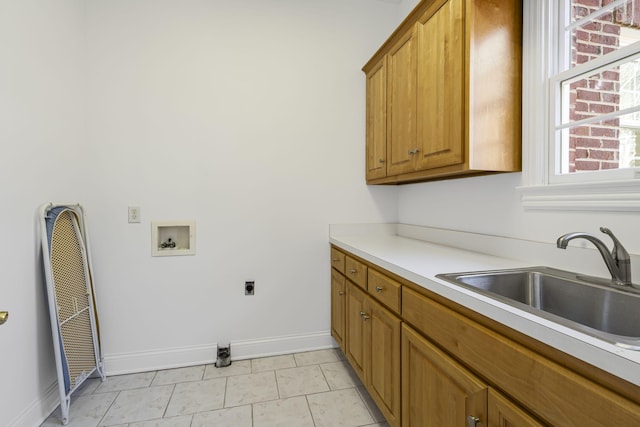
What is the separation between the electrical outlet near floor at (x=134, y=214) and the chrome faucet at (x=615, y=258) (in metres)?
2.38

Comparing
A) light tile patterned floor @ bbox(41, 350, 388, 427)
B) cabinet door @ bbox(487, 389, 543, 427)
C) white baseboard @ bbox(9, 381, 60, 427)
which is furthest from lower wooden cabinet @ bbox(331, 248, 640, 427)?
white baseboard @ bbox(9, 381, 60, 427)

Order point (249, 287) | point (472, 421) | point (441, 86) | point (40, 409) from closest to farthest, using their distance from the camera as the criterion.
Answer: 1. point (472, 421)
2. point (441, 86)
3. point (40, 409)
4. point (249, 287)

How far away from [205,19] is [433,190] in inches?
81.5

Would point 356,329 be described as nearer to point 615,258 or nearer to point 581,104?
point 615,258

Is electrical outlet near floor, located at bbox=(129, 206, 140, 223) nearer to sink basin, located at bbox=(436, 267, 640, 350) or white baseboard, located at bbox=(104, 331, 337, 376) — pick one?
white baseboard, located at bbox=(104, 331, 337, 376)

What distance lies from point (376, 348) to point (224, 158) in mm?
1662

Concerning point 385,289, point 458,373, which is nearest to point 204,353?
point 385,289

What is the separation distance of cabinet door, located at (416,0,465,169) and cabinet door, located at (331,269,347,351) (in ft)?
3.32

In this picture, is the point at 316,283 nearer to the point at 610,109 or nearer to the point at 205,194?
the point at 205,194

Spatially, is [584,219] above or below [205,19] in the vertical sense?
below

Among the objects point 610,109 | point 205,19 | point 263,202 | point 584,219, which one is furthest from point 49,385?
point 610,109

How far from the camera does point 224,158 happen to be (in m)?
2.32

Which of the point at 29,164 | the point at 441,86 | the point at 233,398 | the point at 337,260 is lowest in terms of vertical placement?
the point at 233,398

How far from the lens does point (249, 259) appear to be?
2.39m
